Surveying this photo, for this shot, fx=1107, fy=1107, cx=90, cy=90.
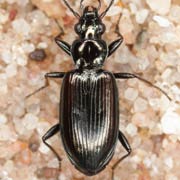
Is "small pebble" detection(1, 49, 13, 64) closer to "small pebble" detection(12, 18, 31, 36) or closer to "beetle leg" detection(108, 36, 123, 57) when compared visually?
"small pebble" detection(12, 18, 31, 36)

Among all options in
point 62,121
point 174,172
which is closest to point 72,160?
point 62,121

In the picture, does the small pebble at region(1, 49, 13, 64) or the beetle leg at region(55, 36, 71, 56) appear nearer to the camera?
the beetle leg at region(55, 36, 71, 56)

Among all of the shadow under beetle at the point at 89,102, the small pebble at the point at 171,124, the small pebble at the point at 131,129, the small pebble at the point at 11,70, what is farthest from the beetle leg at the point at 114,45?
the small pebble at the point at 11,70

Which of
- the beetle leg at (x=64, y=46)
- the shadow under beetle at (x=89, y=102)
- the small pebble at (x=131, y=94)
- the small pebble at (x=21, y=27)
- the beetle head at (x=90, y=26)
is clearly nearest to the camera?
the shadow under beetle at (x=89, y=102)

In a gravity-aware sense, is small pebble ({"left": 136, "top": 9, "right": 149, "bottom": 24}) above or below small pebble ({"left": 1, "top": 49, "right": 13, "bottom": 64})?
above

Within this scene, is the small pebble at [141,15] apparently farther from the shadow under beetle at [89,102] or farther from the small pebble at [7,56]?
the small pebble at [7,56]

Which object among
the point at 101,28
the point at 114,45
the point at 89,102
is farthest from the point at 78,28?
the point at 89,102

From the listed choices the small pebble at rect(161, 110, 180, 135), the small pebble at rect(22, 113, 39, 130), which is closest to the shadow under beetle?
the small pebble at rect(22, 113, 39, 130)

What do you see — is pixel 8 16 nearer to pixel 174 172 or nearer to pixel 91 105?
pixel 91 105

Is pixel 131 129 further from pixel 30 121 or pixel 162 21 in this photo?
pixel 162 21
